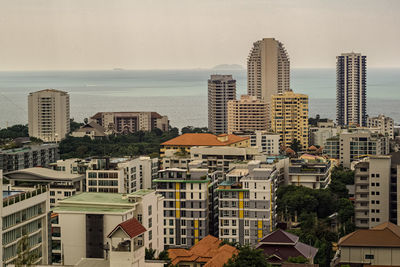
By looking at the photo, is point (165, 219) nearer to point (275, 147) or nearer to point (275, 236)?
point (275, 236)

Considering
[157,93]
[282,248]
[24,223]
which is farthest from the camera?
[157,93]

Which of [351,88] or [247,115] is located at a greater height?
[351,88]

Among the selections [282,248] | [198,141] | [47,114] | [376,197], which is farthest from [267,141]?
[282,248]

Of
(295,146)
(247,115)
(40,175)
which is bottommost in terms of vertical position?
(40,175)

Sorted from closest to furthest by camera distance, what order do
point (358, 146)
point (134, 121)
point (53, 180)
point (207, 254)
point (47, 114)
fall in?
1. point (207, 254)
2. point (53, 180)
3. point (358, 146)
4. point (47, 114)
5. point (134, 121)

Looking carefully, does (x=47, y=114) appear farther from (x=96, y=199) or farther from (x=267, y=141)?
(x=96, y=199)

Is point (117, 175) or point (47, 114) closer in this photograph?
point (117, 175)
